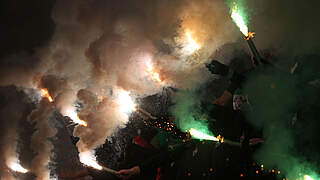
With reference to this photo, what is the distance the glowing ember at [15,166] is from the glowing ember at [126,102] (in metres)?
7.62

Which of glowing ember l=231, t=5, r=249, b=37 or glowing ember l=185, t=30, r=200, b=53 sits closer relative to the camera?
glowing ember l=231, t=5, r=249, b=37

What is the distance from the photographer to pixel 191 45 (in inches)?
284

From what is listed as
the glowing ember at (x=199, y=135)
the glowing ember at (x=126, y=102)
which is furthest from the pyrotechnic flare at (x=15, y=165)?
the glowing ember at (x=199, y=135)

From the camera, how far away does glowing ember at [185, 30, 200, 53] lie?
23.2 ft

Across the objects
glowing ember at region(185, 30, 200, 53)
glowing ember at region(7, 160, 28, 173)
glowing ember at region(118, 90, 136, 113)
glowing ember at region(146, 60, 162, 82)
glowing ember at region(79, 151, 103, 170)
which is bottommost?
glowing ember at region(79, 151, 103, 170)

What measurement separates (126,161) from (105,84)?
9.16ft

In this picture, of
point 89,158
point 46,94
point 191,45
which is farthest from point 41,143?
point 191,45

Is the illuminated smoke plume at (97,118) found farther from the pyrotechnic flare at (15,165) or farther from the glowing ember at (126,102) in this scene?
the pyrotechnic flare at (15,165)

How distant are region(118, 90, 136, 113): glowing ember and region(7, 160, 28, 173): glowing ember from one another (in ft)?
25.0

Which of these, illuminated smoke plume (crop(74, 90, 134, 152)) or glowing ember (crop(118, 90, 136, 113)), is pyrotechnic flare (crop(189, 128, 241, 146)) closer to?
glowing ember (crop(118, 90, 136, 113))

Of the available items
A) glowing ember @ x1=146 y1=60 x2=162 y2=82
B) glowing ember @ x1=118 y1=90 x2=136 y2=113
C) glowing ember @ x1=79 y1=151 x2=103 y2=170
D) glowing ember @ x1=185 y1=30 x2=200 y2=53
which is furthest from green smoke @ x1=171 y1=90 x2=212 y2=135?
glowing ember @ x1=79 y1=151 x2=103 y2=170

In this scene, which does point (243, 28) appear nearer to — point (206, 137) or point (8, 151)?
point (206, 137)

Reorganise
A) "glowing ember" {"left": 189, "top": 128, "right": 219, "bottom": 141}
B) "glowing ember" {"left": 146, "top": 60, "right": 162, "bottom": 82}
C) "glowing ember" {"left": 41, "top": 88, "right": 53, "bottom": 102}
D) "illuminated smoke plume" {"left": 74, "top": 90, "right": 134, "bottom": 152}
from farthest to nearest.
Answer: "glowing ember" {"left": 41, "top": 88, "right": 53, "bottom": 102}
"illuminated smoke plume" {"left": 74, "top": 90, "right": 134, "bottom": 152}
"glowing ember" {"left": 146, "top": 60, "right": 162, "bottom": 82}
"glowing ember" {"left": 189, "top": 128, "right": 219, "bottom": 141}

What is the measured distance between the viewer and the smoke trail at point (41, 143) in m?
11.2
